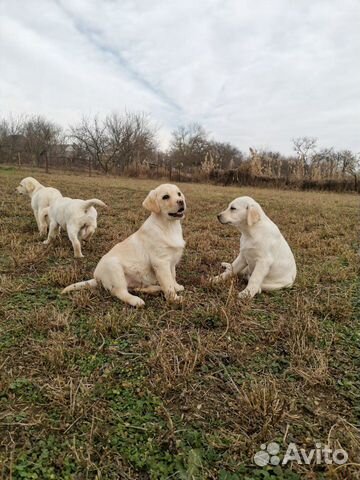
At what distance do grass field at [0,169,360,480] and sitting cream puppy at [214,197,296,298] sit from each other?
177 millimetres

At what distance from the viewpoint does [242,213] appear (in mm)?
3727

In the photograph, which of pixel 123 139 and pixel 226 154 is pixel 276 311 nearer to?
pixel 123 139

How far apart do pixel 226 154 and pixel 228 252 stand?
5081 centimetres

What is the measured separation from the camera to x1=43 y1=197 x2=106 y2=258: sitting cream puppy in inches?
191

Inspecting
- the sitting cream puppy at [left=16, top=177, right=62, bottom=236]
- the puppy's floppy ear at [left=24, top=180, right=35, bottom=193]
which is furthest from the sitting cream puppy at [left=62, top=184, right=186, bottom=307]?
the puppy's floppy ear at [left=24, top=180, right=35, bottom=193]

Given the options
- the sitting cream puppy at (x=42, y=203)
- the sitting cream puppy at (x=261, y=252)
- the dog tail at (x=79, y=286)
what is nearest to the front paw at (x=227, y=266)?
the sitting cream puppy at (x=261, y=252)

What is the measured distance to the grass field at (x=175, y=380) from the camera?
4.79 ft

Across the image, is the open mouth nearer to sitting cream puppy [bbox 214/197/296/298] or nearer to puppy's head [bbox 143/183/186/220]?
puppy's head [bbox 143/183/186/220]

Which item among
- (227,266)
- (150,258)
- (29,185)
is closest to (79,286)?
(150,258)

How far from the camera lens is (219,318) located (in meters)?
2.76

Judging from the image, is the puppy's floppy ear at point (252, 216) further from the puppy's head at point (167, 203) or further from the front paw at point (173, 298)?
the front paw at point (173, 298)

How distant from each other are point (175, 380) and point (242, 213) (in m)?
2.26

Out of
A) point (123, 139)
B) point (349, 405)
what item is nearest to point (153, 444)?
point (349, 405)

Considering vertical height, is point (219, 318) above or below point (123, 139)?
below
